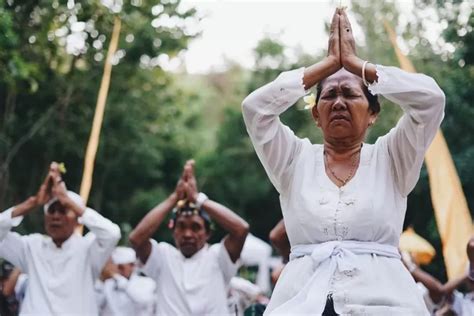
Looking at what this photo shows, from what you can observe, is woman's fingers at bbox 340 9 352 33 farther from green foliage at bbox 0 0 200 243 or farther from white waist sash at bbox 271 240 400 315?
green foliage at bbox 0 0 200 243

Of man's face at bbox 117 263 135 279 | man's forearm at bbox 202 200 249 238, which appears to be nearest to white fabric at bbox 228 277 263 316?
man's face at bbox 117 263 135 279

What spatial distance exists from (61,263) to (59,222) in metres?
0.37

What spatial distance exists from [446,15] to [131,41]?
6517mm

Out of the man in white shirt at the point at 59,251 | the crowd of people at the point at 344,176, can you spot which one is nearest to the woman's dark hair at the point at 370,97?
the crowd of people at the point at 344,176

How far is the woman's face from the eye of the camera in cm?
430

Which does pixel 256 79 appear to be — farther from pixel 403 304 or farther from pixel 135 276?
pixel 403 304

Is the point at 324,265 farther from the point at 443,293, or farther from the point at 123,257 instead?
the point at 123,257

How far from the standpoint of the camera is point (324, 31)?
23281 millimetres

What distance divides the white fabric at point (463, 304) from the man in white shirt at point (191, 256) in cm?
213

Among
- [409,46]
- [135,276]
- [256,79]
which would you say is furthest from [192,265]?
[256,79]

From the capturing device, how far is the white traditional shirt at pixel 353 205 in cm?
403

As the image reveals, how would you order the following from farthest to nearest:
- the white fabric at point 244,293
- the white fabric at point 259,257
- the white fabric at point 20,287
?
the white fabric at point 259,257
the white fabric at point 244,293
the white fabric at point 20,287

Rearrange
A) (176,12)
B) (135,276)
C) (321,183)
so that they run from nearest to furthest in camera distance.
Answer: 1. (321,183)
2. (135,276)
3. (176,12)

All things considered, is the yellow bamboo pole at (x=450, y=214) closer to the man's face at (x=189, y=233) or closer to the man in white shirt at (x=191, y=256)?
the man in white shirt at (x=191, y=256)
